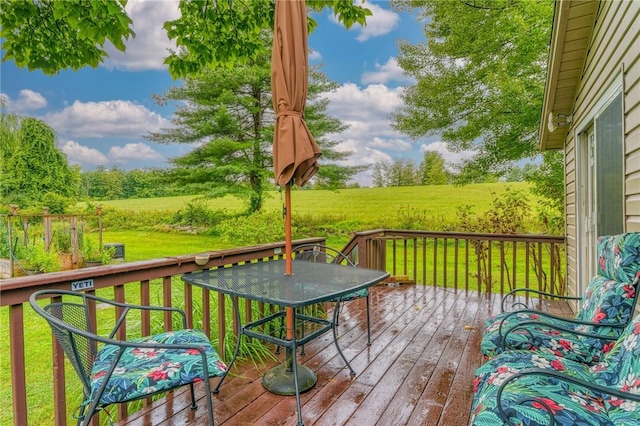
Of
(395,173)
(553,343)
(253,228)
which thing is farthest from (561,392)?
(395,173)

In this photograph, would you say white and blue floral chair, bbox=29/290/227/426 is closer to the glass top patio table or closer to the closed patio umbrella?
the glass top patio table

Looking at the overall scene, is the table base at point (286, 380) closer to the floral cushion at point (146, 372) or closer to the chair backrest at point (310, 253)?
the floral cushion at point (146, 372)

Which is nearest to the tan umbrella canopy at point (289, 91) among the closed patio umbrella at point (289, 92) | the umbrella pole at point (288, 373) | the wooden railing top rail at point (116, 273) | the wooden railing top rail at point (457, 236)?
the closed patio umbrella at point (289, 92)

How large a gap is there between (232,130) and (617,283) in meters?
9.33

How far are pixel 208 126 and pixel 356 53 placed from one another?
202 inches

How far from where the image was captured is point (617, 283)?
2.01 meters

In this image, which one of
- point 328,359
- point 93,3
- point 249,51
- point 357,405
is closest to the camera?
point 357,405

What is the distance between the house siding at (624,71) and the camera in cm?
202

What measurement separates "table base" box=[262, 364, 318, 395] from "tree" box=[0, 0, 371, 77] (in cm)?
336

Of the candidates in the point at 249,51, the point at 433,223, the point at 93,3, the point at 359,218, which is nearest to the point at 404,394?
the point at 93,3

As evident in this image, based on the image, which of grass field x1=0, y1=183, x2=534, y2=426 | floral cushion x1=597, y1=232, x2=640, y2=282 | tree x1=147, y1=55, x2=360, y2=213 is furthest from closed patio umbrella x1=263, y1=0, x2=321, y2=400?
tree x1=147, y1=55, x2=360, y2=213

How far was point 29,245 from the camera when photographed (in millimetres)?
7598

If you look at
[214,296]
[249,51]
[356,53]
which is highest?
[356,53]

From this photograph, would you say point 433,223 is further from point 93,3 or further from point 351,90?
point 93,3
